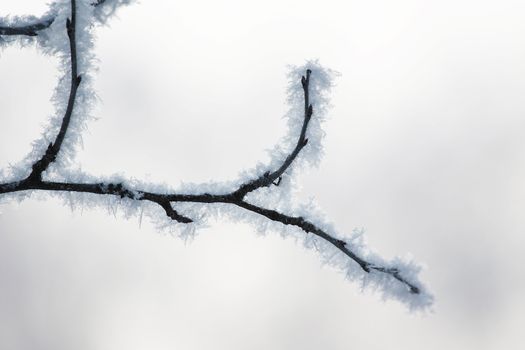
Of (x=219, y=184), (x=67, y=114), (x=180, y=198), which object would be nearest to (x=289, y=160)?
(x=219, y=184)

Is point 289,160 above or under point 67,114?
above

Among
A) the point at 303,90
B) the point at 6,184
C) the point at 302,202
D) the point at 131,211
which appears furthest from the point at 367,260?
the point at 6,184

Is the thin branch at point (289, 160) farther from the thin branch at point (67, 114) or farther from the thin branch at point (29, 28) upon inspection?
the thin branch at point (29, 28)

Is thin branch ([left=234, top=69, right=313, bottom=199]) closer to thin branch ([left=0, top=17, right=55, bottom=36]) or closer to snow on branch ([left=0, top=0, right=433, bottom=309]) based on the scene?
snow on branch ([left=0, top=0, right=433, bottom=309])

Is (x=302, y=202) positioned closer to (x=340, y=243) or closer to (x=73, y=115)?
(x=340, y=243)

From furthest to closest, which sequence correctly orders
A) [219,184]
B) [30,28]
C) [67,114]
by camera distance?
1. [30,28]
2. [219,184]
3. [67,114]

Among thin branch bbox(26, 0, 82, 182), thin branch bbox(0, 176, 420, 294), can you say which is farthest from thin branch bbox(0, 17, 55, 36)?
thin branch bbox(0, 176, 420, 294)

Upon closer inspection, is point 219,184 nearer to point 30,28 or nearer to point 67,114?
point 67,114

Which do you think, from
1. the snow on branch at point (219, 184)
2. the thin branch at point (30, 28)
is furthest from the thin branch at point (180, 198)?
the thin branch at point (30, 28)
